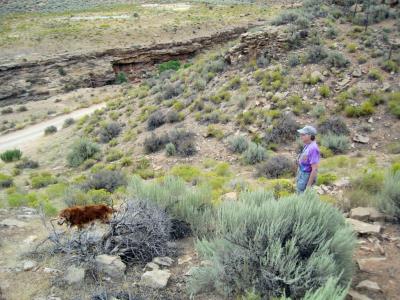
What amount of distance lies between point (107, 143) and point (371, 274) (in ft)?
50.3

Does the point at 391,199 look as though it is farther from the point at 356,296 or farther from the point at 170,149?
the point at 170,149

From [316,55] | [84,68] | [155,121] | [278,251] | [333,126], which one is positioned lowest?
[84,68]

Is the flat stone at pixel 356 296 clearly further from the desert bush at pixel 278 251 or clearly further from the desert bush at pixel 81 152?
the desert bush at pixel 81 152

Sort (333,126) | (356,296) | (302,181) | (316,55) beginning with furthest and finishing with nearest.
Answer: (316,55) < (333,126) < (302,181) < (356,296)

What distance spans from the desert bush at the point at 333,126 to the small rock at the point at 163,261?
9.19 m

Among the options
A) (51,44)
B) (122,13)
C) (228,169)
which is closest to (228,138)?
(228,169)

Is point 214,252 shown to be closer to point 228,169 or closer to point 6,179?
point 228,169

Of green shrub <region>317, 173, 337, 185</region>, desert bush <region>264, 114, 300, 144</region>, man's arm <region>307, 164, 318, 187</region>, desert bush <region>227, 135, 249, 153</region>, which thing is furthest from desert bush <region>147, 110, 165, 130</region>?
man's arm <region>307, 164, 318, 187</region>

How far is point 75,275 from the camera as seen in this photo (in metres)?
4.94

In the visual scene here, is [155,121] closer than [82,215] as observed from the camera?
No

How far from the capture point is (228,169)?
1224 cm

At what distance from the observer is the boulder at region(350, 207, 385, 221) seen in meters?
6.09

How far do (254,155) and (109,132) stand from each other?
9.07 metres

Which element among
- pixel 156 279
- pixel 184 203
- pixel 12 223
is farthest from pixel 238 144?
pixel 156 279
